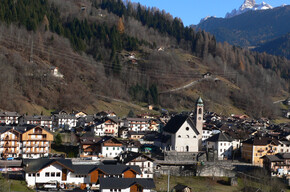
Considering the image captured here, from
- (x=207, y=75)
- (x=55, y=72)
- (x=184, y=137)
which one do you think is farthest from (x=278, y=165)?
(x=207, y=75)

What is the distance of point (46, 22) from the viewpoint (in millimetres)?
128625

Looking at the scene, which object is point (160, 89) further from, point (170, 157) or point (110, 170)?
point (110, 170)

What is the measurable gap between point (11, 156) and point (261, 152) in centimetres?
3493

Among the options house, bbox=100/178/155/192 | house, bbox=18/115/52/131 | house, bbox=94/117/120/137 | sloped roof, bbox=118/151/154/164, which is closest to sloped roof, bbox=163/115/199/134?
house, bbox=94/117/120/137

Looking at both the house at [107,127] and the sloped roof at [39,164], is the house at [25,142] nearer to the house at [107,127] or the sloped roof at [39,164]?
the sloped roof at [39,164]

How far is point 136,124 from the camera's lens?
8644 cm

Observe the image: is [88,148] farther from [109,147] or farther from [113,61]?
[113,61]

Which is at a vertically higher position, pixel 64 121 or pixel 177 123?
pixel 64 121

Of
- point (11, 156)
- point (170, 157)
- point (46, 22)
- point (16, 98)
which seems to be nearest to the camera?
point (11, 156)

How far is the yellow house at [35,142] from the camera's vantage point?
54.3 metres

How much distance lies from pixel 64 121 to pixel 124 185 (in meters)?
43.0

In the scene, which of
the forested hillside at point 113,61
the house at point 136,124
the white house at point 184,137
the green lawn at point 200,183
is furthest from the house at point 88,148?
the forested hillside at point 113,61

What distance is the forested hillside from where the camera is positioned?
97625 millimetres

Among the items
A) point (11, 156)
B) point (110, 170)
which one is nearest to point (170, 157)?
point (110, 170)
